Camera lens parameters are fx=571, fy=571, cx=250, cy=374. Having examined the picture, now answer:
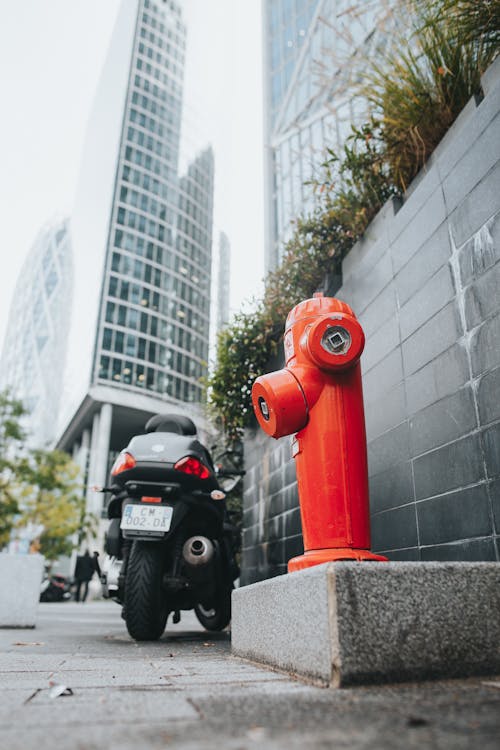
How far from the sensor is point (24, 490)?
2550 cm

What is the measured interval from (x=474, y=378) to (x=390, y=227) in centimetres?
160

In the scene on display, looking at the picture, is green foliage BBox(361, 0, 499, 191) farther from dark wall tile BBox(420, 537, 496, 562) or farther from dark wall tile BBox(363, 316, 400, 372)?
dark wall tile BBox(420, 537, 496, 562)

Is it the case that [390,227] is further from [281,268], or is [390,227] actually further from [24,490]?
[24,490]

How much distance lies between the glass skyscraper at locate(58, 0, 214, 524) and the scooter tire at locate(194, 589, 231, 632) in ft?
107

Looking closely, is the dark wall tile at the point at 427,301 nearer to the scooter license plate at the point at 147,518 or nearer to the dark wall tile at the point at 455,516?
the dark wall tile at the point at 455,516

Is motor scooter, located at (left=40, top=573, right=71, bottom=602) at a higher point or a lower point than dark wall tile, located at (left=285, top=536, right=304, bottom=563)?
lower

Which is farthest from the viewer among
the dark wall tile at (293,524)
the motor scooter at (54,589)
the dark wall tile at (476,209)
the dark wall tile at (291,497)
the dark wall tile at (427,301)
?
the motor scooter at (54,589)

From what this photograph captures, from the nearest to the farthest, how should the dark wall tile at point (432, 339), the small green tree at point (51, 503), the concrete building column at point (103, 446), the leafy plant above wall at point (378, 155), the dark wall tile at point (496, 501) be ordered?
1. the dark wall tile at point (496, 501)
2. the dark wall tile at point (432, 339)
3. the leafy plant above wall at point (378, 155)
4. the small green tree at point (51, 503)
5. the concrete building column at point (103, 446)

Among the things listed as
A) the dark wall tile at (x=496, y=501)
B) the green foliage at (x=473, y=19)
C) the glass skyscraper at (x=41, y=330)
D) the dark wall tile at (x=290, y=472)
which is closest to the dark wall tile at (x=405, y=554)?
the dark wall tile at (x=496, y=501)

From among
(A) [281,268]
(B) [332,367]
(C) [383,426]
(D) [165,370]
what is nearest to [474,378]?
(B) [332,367]

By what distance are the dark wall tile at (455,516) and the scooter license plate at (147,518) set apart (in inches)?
73.0

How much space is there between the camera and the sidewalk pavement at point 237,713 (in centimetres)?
112

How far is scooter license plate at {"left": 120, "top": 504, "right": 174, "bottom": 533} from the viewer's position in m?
4.12

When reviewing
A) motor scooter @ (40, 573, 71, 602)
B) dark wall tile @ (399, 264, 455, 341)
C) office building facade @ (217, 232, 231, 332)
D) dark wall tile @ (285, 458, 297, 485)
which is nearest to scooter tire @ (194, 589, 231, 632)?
dark wall tile @ (285, 458, 297, 485)
